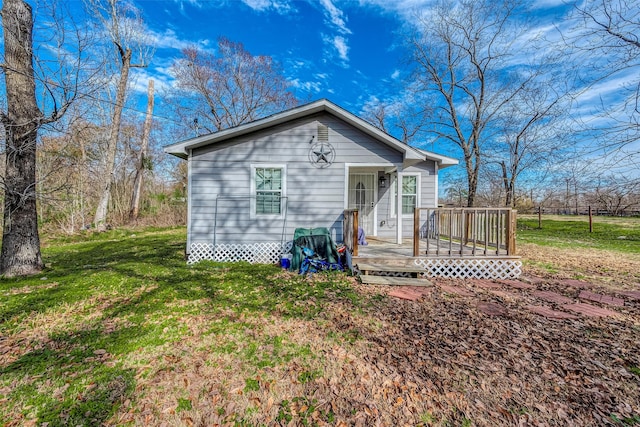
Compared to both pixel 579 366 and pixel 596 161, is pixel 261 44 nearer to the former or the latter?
pixel 596 161

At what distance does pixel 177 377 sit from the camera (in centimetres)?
239

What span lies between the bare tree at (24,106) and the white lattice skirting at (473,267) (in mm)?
Answer: 7456

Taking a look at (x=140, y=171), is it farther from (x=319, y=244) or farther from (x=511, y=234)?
(x=511, y=234)

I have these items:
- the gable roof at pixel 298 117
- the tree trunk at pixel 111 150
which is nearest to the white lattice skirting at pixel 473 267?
the gable roof at pixel 298 117

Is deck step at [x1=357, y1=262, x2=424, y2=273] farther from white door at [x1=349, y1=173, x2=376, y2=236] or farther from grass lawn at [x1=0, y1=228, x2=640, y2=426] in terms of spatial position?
white door at [x1=349, y1=173, x2=376, y2=236]

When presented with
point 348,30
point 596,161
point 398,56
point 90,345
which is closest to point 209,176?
point 90,345

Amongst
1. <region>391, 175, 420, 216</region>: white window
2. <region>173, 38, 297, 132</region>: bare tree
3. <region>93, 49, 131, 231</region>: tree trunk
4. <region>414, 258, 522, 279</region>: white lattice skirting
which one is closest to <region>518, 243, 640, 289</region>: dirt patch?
<region>414, 258, 522, 279</region>: white lattice skirting

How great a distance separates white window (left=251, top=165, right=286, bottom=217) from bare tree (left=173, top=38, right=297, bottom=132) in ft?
45.4

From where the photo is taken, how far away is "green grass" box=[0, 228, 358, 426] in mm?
2168

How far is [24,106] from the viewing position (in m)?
4.75

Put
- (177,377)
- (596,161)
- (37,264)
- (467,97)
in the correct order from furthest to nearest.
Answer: (467,97) → (37,264) → (596,161) → (177,377)

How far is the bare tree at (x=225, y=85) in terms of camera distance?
59.2 feet

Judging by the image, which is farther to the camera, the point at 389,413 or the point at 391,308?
the point at 391,308

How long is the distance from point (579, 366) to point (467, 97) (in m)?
15.2
